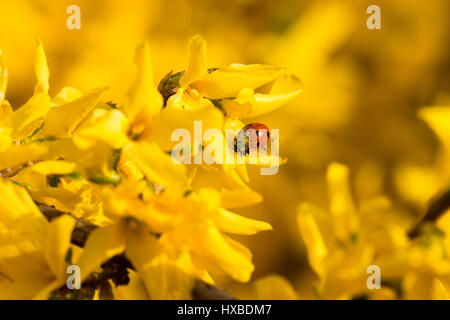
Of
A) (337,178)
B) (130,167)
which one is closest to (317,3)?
(337,178)

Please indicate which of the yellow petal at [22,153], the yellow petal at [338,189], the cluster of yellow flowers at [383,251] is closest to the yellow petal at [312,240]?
the cluster of yellow flowers at [383,251]

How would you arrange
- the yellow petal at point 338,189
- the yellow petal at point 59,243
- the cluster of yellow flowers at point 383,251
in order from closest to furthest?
the yellow petal at point 59,243, the cluster of yellow flowers at point 383,251, the yellow petal at point 338,189

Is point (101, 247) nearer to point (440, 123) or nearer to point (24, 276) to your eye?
point (24, 276)

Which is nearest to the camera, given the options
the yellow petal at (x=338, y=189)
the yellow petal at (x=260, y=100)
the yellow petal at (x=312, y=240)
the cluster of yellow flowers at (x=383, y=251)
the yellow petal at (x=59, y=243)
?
the yellow petal at (x=59, y=243)

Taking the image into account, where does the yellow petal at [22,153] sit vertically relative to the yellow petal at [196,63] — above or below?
below

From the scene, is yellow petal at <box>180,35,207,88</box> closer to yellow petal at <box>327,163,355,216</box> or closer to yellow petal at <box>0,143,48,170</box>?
yellow petal at <box>0,143,48,170</box>

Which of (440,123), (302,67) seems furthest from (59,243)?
(302,67)

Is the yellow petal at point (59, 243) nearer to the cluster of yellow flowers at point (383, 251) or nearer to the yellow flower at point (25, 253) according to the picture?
the yellow flower at point (25, 253)

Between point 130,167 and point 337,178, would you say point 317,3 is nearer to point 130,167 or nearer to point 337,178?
point 337,178
